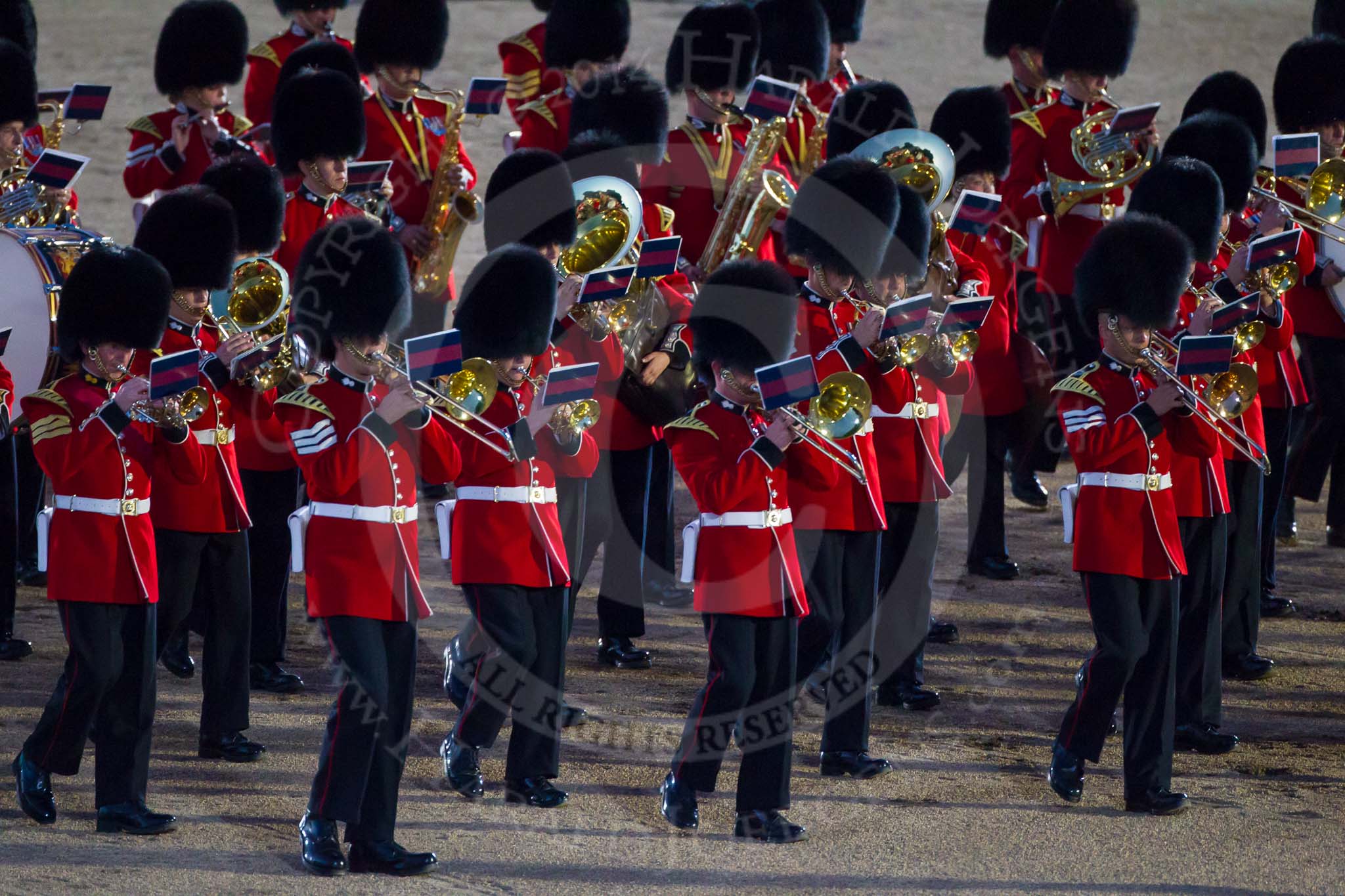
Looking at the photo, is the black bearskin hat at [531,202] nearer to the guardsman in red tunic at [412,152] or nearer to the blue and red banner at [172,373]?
the guardsman in red tunic at [412,152]

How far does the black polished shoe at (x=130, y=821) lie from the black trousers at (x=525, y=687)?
2.28 feet

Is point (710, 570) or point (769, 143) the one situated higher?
point (769, 143)

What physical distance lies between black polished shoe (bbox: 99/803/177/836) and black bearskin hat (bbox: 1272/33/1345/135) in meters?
4.29

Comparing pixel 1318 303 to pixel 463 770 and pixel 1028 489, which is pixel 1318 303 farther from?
pixel 463 770

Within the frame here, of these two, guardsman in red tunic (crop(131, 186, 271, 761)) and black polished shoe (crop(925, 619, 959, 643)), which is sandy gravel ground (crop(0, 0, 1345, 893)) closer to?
black polished shoe (crop(925, 619, 959, 643))

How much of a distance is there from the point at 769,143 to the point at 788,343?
187cm

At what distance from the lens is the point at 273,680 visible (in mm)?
5445

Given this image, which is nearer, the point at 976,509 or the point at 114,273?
the point at 114,273

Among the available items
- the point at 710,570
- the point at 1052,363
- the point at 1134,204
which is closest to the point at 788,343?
the point at 710,570

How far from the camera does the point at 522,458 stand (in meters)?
4.63

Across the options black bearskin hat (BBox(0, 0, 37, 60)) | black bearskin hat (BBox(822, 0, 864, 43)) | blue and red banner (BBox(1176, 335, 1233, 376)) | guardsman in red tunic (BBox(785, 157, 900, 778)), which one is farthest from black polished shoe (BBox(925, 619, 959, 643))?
black bearskin hat (BBox(0, 0, 37, 60))

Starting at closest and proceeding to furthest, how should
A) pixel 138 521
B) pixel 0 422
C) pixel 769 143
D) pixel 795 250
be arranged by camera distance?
1. pixel 138 521
2. pixel 0 422
3. pixel 795 250
4. pixel 769 143

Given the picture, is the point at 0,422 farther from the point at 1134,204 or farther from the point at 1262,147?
the point at 1262,147

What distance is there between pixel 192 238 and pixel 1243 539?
9.28ft
